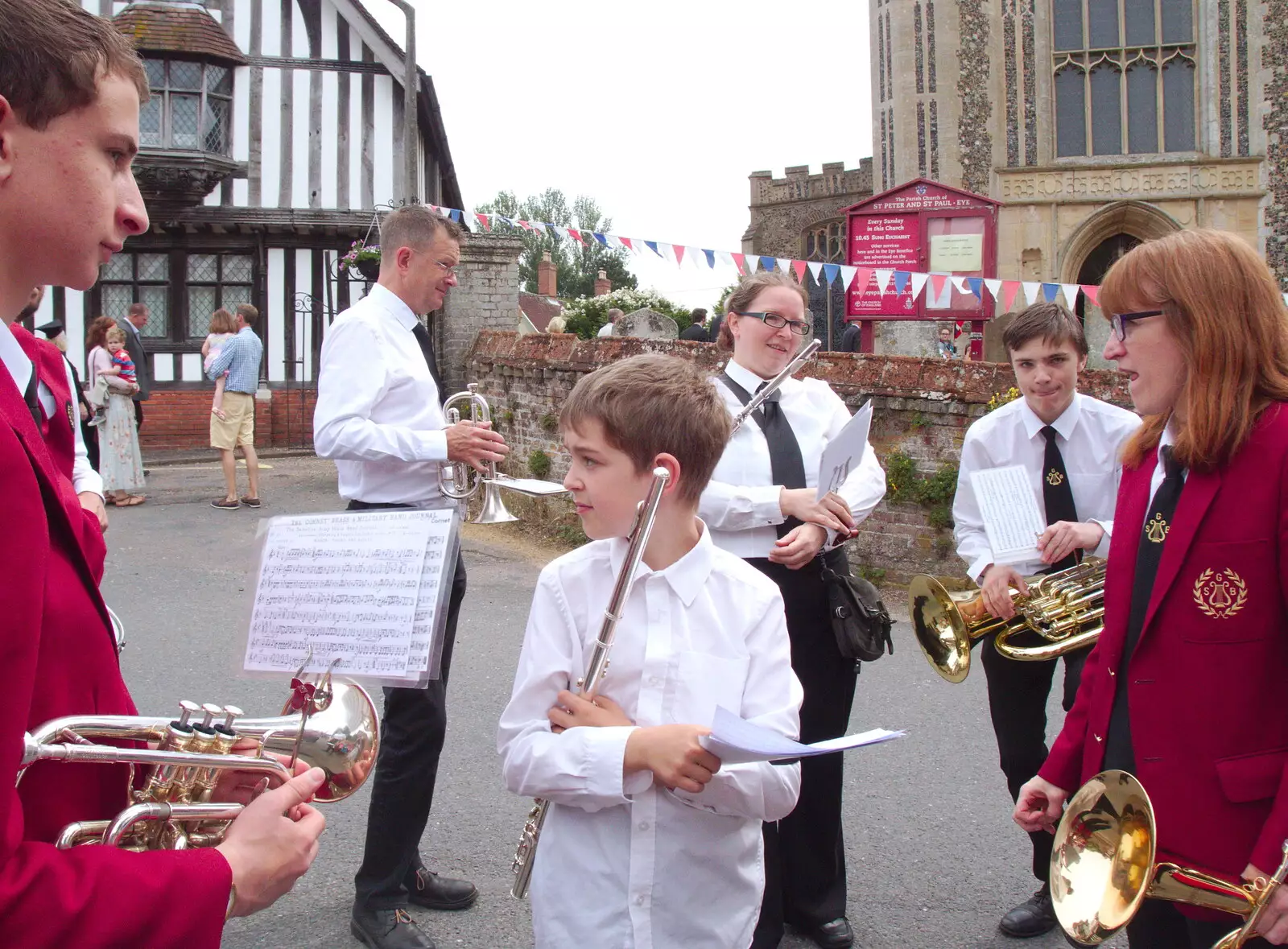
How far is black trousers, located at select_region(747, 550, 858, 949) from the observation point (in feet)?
11.6

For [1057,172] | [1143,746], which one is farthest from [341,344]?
[1057,172]

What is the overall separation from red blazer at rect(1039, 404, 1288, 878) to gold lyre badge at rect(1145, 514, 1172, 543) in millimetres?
41

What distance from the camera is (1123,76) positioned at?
22828 millimetres

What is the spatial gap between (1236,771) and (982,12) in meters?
24.2

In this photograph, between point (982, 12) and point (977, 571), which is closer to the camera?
point (977, 571)

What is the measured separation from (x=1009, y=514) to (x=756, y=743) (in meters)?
2.02

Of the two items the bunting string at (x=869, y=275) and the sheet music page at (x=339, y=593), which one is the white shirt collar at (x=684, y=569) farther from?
the bunting string at (x=869, y=275)

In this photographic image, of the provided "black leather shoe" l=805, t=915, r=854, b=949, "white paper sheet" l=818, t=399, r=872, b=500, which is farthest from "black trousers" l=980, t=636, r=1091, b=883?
"white paper sheet" l=818, t=399, r=872, b=500

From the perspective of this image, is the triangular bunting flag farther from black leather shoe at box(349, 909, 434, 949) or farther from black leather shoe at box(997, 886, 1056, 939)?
black leather shoe at box(349, 909, 434, 949)

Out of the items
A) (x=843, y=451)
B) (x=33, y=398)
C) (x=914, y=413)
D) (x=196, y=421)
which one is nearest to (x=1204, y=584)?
(x=843, y=451)

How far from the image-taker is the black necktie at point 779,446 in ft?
11.6

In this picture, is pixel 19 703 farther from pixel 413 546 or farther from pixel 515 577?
pixel 515 577

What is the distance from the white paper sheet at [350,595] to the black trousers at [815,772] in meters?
1.55

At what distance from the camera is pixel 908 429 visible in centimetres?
838
